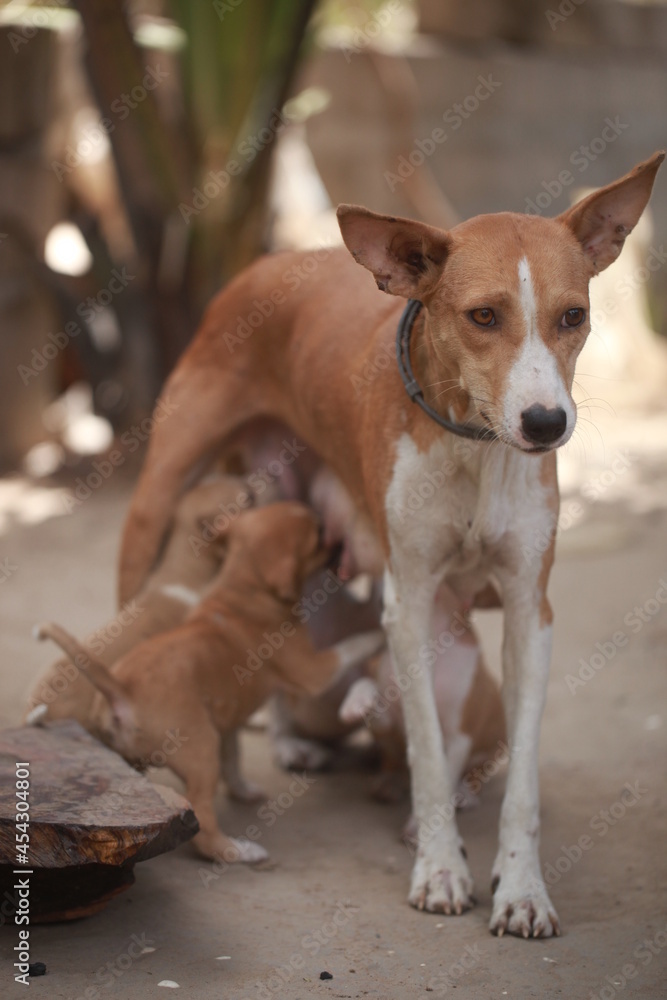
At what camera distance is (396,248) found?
2.97m

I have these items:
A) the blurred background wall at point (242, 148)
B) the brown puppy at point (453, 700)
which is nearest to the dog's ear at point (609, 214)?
the brown puppy at point (453, 700)

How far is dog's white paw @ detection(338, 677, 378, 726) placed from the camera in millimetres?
3832

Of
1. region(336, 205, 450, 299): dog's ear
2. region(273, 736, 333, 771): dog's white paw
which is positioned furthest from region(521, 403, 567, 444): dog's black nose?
region(273, 736, 333, 771): dog's white paw

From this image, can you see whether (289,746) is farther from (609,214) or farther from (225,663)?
(609,214)

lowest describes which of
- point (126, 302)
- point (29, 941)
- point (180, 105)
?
point (29, 941)

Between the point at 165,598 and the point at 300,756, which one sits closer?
the point at 165,598

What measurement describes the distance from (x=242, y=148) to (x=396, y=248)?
170 inches

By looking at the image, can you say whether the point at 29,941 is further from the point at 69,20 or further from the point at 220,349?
the point at 69,20

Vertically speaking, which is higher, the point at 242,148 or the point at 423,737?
the point at 242,148

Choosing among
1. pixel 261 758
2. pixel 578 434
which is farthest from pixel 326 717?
pixel 578 434

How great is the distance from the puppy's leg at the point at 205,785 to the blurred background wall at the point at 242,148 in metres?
4.35

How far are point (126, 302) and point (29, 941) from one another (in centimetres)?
538

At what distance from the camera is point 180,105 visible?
23.2 feet

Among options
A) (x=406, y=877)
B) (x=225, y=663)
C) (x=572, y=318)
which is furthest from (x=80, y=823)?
(x=572, y=318)
